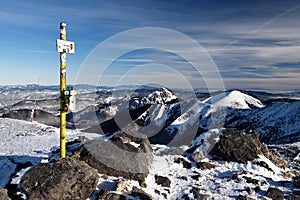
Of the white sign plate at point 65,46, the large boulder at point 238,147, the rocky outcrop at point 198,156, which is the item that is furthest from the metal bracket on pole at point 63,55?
the large boulder at point 238,147

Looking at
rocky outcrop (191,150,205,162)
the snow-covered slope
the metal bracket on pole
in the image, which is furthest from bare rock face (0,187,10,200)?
the snow-covered slope

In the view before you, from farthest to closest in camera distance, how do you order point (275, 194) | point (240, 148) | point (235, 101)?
1. point (235, 101)
2. point (240, 148)
3. point (275, 194)

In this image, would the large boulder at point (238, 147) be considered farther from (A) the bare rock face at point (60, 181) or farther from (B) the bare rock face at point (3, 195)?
(B) the bare rock face at point (3, 195)

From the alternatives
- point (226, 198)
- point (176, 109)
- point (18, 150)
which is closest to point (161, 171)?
point (226, 198)

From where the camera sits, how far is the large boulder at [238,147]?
84.4ft

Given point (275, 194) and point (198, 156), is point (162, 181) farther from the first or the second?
point (275, 194)

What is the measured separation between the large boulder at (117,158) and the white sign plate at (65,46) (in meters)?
8.51

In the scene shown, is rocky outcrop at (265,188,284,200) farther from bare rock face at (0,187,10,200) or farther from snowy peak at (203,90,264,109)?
snowy peak at (203,90,264,109)

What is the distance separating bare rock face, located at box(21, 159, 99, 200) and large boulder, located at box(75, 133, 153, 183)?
2.94 meters

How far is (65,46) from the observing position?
16.4 m

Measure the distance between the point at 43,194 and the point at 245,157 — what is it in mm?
18465

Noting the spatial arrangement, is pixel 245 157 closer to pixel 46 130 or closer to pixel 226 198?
pixel 226 198

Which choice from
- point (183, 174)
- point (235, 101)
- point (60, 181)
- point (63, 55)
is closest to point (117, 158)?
point (60, 181)

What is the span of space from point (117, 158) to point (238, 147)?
1267 cm
